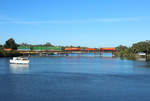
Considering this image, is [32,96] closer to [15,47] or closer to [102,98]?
[102,98]

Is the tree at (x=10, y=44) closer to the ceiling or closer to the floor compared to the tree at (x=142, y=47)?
closer to the ceiling

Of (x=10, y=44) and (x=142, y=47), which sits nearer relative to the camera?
(x=142, y=47)

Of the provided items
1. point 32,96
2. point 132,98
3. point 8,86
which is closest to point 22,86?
point 8,86

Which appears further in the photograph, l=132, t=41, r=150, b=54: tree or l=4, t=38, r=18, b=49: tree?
l=4, t=38, r=18, b=49: tree

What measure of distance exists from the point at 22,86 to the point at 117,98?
12.3m

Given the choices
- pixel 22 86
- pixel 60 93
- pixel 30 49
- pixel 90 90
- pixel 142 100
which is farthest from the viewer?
pixel 30 49

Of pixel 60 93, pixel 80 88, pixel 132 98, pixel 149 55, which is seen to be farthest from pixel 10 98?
pixel 149 55

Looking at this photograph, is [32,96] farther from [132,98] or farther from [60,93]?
[132,98]

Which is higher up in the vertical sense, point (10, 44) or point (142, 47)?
point (10, 44)

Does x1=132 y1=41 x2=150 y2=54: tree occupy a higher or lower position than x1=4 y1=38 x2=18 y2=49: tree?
lower

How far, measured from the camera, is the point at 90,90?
97.9 ft

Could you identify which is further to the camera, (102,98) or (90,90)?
(90,90)

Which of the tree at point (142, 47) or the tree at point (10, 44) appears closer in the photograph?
the tree at point (142, 47)

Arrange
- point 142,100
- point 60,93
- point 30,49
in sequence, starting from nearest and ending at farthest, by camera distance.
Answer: point 142,100 < point 60,93 < point 30,49
